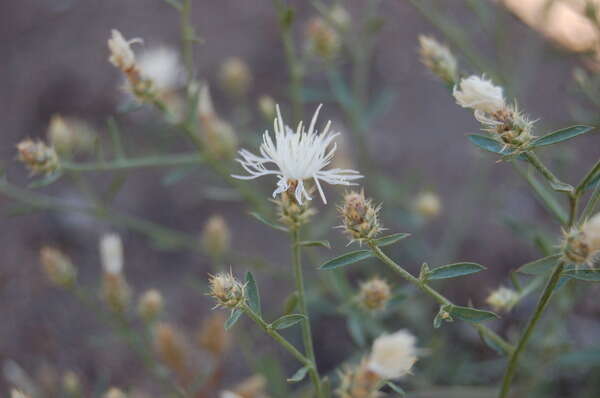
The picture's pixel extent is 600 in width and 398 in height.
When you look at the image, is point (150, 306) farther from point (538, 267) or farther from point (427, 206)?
point (538, 267)

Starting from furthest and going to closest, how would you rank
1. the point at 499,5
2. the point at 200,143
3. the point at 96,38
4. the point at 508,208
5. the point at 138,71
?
the point at 96,38
the point at 508,208
the point at 499,5
the point at 200,143
the point at 138,71

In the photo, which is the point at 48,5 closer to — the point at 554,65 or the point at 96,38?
the point at 96,38

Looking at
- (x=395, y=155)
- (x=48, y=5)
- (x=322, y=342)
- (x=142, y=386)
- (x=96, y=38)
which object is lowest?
(x=142, y=386)

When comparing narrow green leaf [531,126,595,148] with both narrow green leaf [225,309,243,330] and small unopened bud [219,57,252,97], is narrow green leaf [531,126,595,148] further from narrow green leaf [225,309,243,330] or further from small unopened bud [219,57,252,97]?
small unopened bud [219,57,252,97]

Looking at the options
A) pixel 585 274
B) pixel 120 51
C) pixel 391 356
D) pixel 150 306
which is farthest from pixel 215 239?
pixel 585 274

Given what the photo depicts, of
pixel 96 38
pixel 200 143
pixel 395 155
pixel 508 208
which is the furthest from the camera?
pixel 96 38

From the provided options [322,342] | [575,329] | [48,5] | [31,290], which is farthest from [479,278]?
[48,5]
